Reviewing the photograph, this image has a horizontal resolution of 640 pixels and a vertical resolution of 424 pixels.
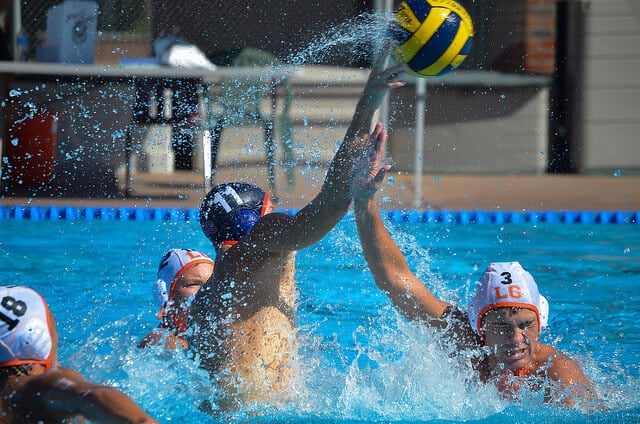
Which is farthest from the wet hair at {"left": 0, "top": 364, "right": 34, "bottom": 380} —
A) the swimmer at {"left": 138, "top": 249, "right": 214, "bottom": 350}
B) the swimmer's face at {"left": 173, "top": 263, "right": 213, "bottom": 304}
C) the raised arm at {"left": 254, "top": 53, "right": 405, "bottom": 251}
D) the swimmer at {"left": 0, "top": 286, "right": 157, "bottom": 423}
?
the swimmer's face at {"left": 173, "top": 263, "right": 213, "bottom": 304}

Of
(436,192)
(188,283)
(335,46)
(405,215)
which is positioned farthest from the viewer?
(335,46)

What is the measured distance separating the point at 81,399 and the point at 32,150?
6.15m

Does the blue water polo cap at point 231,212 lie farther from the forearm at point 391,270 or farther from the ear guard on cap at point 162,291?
the ear guard on cap at point 162,291

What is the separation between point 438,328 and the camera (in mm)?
3270

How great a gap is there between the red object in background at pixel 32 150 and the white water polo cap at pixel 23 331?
5.73 meters

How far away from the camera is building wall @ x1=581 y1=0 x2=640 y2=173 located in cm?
945

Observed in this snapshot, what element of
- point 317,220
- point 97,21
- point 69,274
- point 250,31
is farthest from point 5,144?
point 317,220

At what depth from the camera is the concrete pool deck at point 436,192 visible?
7398 millimetres

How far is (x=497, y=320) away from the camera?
302 centimetres

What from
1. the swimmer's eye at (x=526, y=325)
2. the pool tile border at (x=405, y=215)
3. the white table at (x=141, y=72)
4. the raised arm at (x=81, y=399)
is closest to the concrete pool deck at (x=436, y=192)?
the pool tile border at (x=405, y=215)

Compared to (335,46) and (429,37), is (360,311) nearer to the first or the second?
(429,37)

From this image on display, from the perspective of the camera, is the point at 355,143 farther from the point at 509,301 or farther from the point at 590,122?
the point at 590,122

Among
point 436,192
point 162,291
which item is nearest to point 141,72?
point 436,192

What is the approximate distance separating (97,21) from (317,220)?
19.7ft
